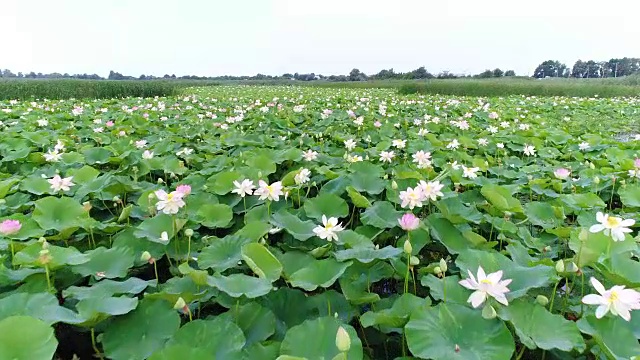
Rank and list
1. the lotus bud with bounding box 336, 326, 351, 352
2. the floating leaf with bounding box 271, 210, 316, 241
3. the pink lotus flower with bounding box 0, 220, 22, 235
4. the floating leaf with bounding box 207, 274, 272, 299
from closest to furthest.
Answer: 1. the lotus bud with bounding box 336, 326, 351, 352
2. the floating leaf with bounding box 207, 274, 272, 299
3. the pink lotus flower with bounding box 0, 220, 22, 235
4. the floating leaf with bounding box 271, 210, 316, 241

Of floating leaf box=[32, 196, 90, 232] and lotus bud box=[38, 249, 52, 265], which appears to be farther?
floating leaf box=[32, 196, 90, 232]

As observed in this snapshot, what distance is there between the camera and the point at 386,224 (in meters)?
1.56

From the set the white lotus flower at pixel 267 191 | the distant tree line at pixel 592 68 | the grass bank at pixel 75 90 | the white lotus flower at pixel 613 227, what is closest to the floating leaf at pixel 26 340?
the white lotus flower at pixel 267 191

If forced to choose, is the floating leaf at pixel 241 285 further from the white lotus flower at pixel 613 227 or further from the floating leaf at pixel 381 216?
the white lotus flower at pixel 613 227

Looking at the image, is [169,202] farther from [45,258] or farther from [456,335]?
[456,335]

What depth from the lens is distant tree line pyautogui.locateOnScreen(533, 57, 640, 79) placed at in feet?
171

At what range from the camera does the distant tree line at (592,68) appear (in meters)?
52.0

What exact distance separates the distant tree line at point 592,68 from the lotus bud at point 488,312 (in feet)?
184

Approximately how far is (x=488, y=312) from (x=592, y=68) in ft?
218

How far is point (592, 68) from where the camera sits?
55.2 m

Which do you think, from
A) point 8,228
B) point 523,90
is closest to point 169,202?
point 8,228

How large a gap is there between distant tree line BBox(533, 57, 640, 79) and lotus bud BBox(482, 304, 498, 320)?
56.0 meters

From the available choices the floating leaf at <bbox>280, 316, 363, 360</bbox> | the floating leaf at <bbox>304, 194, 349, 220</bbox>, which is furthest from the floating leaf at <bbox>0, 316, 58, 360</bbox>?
the floating leaf at <bbox>304, 194, 349, 220</bbox>

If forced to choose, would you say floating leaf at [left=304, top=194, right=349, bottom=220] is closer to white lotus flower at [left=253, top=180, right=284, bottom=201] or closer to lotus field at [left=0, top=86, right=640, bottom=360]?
lotus field at [left=0, top=86, right=640, bottom=360]
